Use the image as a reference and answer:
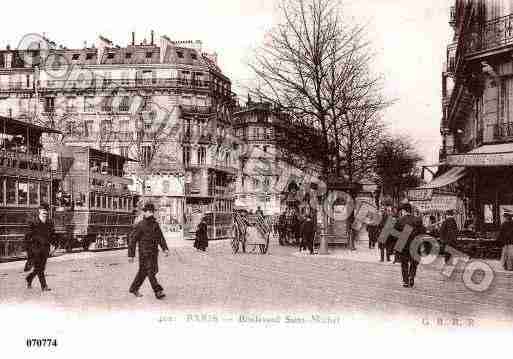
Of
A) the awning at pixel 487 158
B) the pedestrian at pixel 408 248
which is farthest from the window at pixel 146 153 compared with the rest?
the pedestrian at pixel 408 248

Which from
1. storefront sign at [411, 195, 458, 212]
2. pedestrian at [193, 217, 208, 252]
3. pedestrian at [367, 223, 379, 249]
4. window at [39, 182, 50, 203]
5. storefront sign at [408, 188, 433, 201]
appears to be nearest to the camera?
window at [39, 182, 50, 203]

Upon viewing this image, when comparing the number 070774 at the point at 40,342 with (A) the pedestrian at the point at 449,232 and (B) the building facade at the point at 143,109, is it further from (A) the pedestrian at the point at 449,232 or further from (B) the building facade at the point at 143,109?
(B) the building facade at the point at 143,109

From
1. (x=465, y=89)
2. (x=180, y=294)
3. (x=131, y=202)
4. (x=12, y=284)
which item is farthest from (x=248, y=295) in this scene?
(x=131, y=202)

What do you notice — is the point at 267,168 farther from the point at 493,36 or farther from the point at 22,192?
the point at 22,192

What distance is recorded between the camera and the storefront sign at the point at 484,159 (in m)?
19.3

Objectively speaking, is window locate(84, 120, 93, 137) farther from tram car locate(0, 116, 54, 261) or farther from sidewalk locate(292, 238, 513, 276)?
sidewalk locate(292, 238, 513, 276)

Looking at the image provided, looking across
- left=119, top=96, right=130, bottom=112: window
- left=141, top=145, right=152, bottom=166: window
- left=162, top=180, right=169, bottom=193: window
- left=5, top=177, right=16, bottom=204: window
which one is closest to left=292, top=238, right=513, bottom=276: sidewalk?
left=5, top=177, right=16, bottom=204: window

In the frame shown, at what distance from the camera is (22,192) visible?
20609 mm

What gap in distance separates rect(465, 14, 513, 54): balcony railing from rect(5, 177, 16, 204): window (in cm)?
1488

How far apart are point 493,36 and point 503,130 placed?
9.76 feet

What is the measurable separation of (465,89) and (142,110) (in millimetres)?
19568

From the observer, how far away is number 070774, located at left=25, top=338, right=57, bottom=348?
11352 millimetres

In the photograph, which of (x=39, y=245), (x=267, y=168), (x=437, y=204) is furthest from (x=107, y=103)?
(x=267, y=168)

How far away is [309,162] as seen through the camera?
29.1 meters
